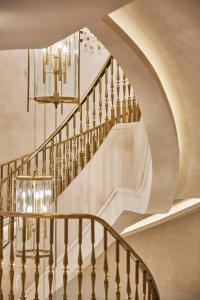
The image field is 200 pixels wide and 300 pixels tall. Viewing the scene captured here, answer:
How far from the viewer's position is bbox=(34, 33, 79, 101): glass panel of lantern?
618cm

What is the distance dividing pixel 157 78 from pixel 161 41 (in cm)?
61

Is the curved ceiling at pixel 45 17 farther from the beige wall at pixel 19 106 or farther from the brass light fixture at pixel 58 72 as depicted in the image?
the beige wall at pixel 19 106

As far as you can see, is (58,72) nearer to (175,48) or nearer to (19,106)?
(175,48)

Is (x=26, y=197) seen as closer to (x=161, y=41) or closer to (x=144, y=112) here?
(x=144, y=112)

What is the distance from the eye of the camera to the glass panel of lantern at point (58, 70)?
6184 millimetres

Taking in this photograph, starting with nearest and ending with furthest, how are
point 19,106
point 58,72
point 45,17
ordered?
1. point 45,17
2. point 58,72
3. point 19,106

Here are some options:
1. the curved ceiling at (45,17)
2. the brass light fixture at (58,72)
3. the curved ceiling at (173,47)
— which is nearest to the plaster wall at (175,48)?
the curved ceiling at (173,47)

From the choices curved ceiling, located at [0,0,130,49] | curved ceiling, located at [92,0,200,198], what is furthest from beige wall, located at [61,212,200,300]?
curved ceiling, located at [0,0,130,49]

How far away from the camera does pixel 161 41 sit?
466 centimetres

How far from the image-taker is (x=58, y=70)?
6156 mm

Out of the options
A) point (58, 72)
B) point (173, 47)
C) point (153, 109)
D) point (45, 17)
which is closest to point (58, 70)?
point (58, 72)

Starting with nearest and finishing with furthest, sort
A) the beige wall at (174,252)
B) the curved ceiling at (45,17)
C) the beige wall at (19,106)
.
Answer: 1. the curved ceiling at (45,17)
2. the beige wall at (174,252)
3. the beige wall at (19,106)

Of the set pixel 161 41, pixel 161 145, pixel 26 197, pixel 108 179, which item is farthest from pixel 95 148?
pixel 161 41

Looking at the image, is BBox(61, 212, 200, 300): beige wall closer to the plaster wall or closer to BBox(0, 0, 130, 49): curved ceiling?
the plaster wall
